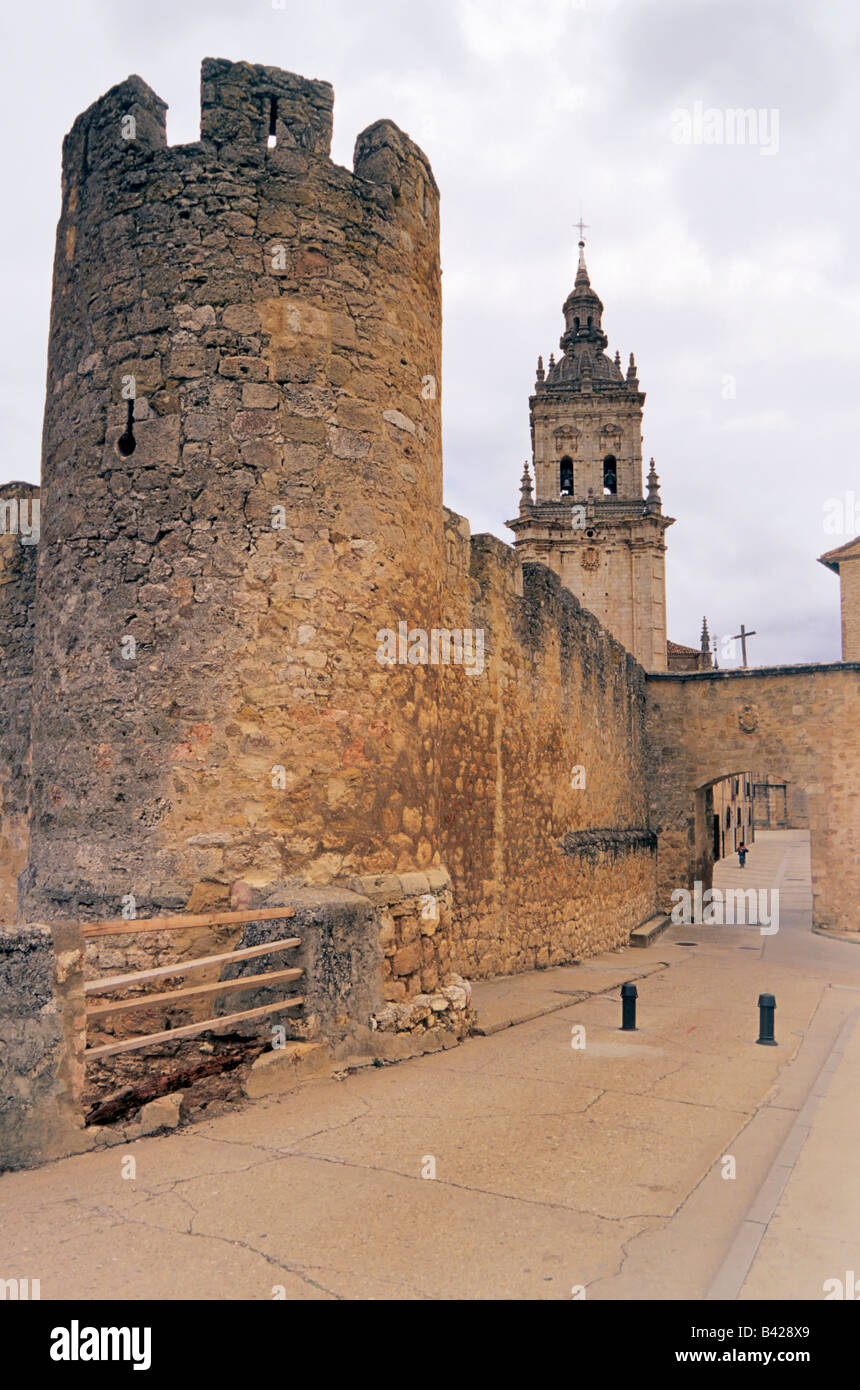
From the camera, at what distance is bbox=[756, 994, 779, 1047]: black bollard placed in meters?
8.06

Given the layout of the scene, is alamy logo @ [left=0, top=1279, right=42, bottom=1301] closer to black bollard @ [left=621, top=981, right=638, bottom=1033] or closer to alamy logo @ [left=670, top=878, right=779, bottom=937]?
black bollard @ [left=621, top=981, right=638, bottom=1033]

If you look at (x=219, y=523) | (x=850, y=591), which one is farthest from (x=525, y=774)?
(x=850, y=591)

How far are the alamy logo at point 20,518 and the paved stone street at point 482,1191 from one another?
6.31 m

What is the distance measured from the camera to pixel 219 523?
634cm

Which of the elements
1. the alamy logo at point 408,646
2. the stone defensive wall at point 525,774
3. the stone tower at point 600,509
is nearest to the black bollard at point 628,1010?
the stone defensive wall at point 525,774

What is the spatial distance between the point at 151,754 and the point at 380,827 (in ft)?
5.33

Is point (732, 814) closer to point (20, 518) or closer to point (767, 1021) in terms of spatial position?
point (767, 1021)

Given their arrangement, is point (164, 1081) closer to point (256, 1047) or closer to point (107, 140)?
point (256, 1047)

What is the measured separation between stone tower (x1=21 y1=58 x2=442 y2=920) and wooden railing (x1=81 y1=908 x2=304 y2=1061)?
1.74 ft

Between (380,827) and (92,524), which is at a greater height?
(92,524)

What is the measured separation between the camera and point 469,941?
10.3 metres

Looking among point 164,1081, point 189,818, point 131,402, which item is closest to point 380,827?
point 189,818

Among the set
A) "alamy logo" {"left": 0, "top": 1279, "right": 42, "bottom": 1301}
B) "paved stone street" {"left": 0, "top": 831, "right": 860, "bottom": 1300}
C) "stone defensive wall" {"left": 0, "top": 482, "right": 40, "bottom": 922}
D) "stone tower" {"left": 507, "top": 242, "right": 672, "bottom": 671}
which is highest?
"stone tower" {"left": 507, "top": 242, "right": 672, "bottom": 671}
